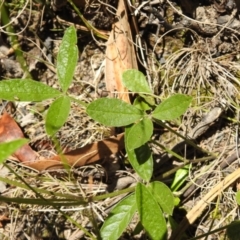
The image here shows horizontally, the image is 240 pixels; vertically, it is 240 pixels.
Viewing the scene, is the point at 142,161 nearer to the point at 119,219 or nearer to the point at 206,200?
the point at 119,219

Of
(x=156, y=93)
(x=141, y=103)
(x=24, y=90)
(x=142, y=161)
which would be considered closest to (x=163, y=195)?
(x=142, y=161)

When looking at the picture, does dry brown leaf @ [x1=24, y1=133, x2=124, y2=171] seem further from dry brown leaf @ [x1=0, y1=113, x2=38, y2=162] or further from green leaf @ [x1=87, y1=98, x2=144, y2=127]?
green leaf @ [x1=87, y1=98, x2=144, y2=127]

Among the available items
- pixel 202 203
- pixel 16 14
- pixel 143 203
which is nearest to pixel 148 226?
pixel 143 203

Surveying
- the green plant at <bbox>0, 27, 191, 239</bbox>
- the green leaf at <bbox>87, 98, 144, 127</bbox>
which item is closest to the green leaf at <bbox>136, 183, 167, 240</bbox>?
the green plant at <bbox>0, 27, 191, 239</bbox>

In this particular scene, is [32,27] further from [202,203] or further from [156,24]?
[202,203]

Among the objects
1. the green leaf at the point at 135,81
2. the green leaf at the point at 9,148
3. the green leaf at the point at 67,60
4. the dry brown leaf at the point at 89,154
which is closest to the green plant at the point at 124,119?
the green leaf at the point at 67,60
